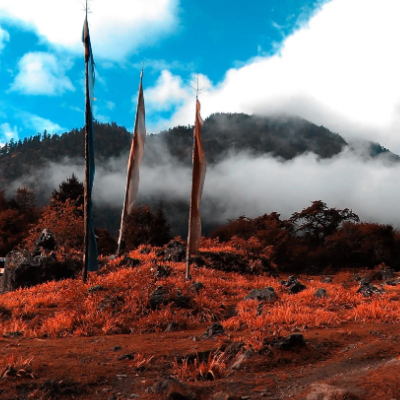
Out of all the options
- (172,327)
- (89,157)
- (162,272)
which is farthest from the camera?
(162,272)

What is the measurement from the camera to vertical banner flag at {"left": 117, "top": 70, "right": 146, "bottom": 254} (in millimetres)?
14219

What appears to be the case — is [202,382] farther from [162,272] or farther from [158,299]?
[162,272]

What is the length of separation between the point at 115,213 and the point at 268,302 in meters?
114

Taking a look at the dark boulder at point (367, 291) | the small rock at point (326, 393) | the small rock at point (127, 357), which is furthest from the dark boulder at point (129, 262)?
the small rock at point (326, 393)

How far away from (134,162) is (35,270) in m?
6.31

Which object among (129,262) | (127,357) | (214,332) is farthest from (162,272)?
(127,357)

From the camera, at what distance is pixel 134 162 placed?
14.5 m

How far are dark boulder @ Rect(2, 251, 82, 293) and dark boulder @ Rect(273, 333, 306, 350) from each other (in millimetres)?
11514

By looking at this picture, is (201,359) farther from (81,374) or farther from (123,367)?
(81,374)

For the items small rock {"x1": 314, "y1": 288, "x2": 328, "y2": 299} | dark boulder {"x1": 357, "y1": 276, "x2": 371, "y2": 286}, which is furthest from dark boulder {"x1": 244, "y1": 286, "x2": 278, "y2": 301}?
dark boulder {"x1": 357, "y1": 276, "x2": 371, "y2": 286}

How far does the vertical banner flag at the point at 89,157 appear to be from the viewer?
11883 mm

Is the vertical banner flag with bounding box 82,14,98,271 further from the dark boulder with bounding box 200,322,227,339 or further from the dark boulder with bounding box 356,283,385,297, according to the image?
the dark boulder with bounding box 356,283,385,297

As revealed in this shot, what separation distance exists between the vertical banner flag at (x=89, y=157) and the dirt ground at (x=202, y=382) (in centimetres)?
445

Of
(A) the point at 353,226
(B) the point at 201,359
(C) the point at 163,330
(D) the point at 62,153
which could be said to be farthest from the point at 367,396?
(D) the point at 62,153
